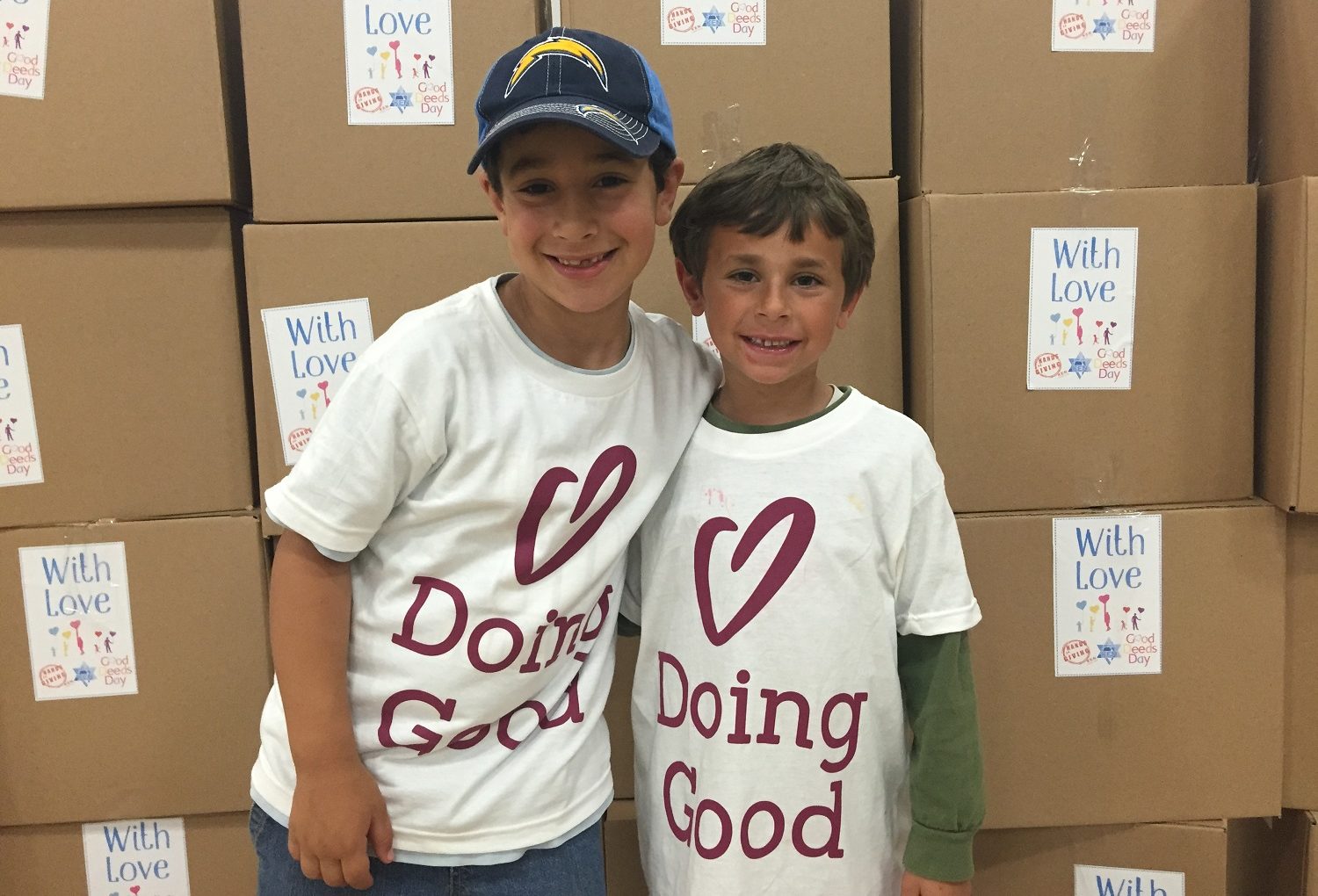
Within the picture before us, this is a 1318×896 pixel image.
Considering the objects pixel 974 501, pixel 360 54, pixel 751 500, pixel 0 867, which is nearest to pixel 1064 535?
pixel 974 501

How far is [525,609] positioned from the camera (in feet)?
2.34

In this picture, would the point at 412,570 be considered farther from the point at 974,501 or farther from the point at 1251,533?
the point at 1251,533

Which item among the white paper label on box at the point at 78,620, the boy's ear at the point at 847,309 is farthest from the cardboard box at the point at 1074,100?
the white paper label on box at the point at 78,620

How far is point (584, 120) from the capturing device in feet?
2.11

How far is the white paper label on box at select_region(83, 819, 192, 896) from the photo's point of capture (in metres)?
1.00

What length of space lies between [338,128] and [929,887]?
36.1 inches

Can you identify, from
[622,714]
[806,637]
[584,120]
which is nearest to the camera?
[584,120]

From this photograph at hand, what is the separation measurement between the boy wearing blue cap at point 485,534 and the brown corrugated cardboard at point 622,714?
0.21 metres

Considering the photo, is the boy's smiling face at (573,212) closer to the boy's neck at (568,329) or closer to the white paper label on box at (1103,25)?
the boy's neck at (568,329)

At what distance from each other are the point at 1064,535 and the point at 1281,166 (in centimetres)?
47

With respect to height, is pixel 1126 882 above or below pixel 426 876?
below

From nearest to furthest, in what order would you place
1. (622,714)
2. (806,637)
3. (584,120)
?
(584,120)
(806,637)
(622,714)

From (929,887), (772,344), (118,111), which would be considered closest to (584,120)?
(772,344)

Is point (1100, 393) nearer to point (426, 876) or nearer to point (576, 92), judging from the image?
point (576, 92)
